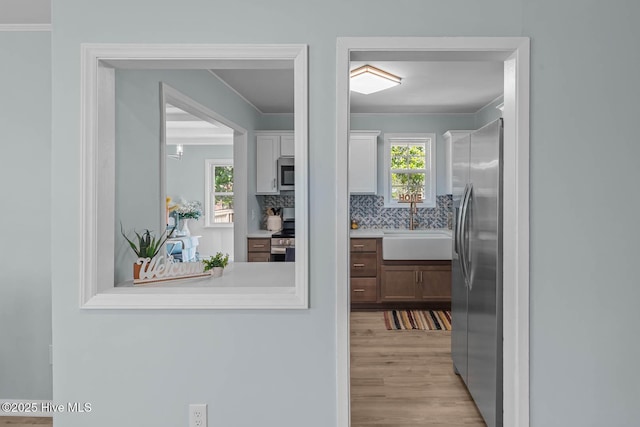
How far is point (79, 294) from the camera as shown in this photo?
73.9 inches

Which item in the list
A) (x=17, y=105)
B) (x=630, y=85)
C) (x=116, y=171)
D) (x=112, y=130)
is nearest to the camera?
(x=630, y=85)

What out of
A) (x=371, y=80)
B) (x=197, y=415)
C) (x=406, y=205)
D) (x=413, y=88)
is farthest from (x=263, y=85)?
(x=197, y=415)

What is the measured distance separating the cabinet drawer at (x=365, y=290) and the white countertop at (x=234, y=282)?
2.60 m

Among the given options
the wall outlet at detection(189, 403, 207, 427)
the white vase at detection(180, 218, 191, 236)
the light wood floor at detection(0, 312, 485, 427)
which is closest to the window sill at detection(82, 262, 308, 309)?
the wall outlet at detection(189, 403, 207, 427)

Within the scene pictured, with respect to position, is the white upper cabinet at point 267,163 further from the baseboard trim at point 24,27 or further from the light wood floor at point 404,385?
the baseboard trim at point 24,27

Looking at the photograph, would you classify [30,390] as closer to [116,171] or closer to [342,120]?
[116,171]

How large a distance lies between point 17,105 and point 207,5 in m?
1.55

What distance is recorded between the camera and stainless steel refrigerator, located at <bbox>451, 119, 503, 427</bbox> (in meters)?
2.26

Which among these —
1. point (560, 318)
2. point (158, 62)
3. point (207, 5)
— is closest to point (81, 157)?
point (158, 62)

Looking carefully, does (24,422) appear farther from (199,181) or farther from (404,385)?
(199,181)

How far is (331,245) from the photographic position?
6.15ft

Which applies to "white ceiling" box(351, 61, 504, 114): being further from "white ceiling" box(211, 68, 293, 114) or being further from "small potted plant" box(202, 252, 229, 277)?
"small potted plant" box(202, 252, 229, 277)

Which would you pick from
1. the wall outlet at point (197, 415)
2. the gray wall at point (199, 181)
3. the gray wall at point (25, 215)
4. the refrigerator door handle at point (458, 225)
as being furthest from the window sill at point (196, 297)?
the gray wall at point (199, 181)

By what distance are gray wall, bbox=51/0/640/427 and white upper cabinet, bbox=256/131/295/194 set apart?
11.4 feet
